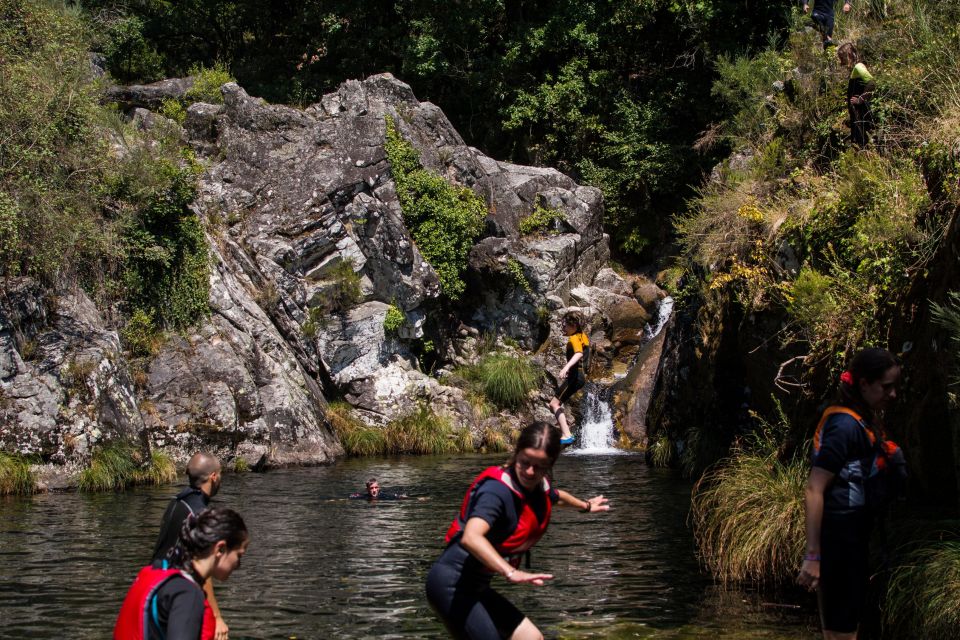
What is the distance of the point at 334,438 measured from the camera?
961 inches

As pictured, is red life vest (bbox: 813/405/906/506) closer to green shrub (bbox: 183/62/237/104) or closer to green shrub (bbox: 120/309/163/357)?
green shrub (bbox: 120/309/163/357)

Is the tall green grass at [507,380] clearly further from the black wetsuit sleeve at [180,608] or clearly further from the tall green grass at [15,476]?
the black wetsuit sleeve at [180,608]

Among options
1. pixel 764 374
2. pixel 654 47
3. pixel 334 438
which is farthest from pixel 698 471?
pixel 654 47

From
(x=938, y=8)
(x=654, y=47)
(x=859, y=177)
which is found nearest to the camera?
(x=859, y=177)

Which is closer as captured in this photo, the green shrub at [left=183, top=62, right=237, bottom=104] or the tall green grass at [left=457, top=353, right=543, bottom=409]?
the tall green grass at [left=457, top=353, right=543, bottom=409]

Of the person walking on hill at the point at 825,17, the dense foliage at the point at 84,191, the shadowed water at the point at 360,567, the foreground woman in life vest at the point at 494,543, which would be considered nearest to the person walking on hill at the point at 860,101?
the person walking on hill at the point at 825,17

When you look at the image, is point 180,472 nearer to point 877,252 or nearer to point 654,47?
point 877,252

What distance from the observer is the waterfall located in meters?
26.2

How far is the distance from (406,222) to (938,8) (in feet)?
60.5

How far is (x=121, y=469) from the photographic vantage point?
18.6m

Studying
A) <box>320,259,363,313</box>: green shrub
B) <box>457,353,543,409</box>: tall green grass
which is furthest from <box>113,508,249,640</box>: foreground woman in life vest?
<box>457,353,543,409</box>: tall green grass

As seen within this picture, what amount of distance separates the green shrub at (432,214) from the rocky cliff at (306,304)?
1.54 feet

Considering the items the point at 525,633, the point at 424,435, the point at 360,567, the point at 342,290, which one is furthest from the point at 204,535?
the point at 342,290

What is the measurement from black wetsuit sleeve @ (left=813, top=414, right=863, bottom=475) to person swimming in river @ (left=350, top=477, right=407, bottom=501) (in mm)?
12273
